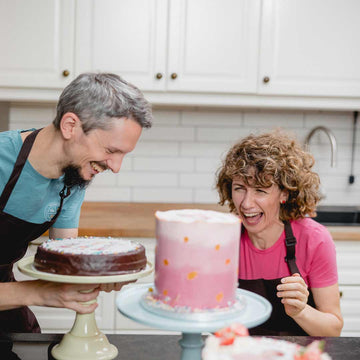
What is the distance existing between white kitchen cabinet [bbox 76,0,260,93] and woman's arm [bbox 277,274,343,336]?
4.45 ft

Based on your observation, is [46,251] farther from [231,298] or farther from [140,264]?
[231,298]

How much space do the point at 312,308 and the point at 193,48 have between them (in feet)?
5.14

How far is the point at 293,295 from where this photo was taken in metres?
1.19

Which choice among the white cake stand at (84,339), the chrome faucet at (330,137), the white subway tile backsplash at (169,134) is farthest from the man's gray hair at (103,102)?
the chrome faucet at (330,137)

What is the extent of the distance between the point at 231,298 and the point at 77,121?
2.40 ft

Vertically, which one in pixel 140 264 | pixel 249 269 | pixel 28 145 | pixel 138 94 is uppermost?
pixel 138 94

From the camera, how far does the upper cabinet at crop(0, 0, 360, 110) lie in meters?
2.51

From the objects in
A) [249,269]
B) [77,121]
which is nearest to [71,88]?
[77,121]

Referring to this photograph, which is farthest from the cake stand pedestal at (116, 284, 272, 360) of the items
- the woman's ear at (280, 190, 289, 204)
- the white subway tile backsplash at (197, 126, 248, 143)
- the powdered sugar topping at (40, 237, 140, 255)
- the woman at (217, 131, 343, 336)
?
the white subway tile backsplash at (197, 126, 248, 143)

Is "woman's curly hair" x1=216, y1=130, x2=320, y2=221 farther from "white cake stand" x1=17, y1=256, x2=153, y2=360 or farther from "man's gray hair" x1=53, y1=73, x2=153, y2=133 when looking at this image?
"white cake stand" x1=17, y1=256, x2=153, y2=360

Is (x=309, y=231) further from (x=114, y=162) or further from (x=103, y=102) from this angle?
(x=103, y=102)

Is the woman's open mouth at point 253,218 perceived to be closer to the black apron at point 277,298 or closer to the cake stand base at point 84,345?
the black apron at point 277,298

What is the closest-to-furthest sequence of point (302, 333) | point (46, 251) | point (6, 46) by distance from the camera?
point (46, 251) < point (302, 333) < point (6, 46)

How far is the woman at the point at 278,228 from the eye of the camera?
1.55m
